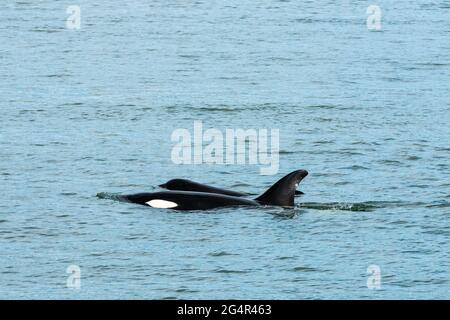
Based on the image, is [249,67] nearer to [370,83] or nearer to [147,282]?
[370,83]

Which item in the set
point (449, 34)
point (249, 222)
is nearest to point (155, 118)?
point (249, 222)

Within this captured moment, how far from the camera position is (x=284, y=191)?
22.7 metres

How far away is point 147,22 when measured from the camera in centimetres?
5116

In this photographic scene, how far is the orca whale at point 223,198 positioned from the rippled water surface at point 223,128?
231 mm

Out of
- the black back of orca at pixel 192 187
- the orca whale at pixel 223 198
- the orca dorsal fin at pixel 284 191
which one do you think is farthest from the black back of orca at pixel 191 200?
the black back of orca at pixel 192 187

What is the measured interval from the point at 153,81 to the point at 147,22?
1299 centimetres

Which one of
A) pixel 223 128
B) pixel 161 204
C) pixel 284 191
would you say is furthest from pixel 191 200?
pixel 223 128

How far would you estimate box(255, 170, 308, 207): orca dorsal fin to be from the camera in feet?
74.5

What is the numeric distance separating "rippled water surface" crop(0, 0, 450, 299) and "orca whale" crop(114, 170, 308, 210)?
231 millimetres

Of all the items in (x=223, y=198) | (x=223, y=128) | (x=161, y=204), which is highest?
(x=223, y=128)

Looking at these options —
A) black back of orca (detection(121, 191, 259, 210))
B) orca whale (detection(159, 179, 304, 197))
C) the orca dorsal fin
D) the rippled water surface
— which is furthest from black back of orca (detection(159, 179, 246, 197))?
the orca dorsal fin

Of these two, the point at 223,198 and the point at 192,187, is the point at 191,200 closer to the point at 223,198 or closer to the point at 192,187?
the point at 223,198

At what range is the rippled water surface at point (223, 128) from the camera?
19.6 metres

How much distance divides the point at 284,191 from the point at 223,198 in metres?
1.05
